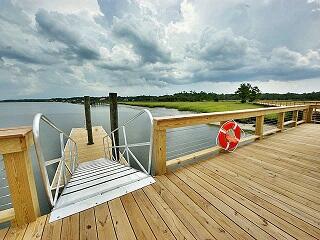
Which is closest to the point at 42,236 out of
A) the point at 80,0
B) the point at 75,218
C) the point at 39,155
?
the point at 75,218

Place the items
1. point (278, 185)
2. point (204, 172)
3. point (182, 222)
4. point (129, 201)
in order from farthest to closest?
point (204, 172) → point (278, 185) → point (129, 201) → point (182, 222)

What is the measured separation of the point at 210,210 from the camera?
172 cm

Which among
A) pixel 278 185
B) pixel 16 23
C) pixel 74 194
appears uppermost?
pixel 16 23

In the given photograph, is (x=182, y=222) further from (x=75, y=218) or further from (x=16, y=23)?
(x=16, y=23)

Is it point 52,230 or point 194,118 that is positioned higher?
point 194,118

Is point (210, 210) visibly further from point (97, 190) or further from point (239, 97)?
point (239, 97)

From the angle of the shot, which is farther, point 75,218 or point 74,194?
point 74,194

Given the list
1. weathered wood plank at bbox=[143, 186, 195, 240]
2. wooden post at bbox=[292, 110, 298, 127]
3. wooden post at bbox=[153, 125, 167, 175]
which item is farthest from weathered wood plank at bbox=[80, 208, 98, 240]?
wooden post at bbox=[292, 110, 298, 127]

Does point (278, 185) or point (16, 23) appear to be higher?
point (16, 23)

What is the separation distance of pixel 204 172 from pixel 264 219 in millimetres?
1051

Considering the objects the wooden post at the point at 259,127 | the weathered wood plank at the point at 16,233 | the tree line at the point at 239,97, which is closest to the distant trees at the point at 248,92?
the tree line at the point at 239,97

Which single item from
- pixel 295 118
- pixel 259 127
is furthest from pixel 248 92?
pixel 259 127

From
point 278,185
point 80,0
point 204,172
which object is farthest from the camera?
point 80,0

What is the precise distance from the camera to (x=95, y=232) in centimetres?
143
